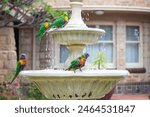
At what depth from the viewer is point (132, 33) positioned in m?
18.3

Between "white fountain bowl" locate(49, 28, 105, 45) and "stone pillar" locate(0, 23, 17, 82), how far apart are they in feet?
21.7

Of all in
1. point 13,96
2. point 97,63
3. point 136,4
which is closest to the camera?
point 13,96

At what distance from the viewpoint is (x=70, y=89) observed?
294 inches

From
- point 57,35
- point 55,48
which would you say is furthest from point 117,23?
point 57,35

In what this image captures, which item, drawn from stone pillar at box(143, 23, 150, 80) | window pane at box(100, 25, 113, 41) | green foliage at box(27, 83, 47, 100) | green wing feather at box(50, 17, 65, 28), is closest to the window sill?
stone pillar at box(143, 23, 150, 80)

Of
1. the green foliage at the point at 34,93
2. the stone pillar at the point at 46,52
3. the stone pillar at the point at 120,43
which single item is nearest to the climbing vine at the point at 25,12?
the green foliage at the point at 34,93

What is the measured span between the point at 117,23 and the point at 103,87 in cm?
1041

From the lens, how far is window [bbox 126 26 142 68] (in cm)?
1823

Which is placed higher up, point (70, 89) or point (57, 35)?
point (57, 35)

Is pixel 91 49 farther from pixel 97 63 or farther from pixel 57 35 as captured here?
pixel 57 35

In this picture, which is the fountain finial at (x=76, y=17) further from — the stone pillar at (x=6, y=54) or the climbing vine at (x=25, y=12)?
the stone pillar at (x=6, y=54)

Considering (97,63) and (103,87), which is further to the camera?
(97,63)

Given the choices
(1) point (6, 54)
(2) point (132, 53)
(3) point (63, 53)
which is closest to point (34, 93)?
(1) point (6, 54)

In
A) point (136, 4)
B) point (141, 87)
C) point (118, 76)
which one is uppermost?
point (136, 4)
